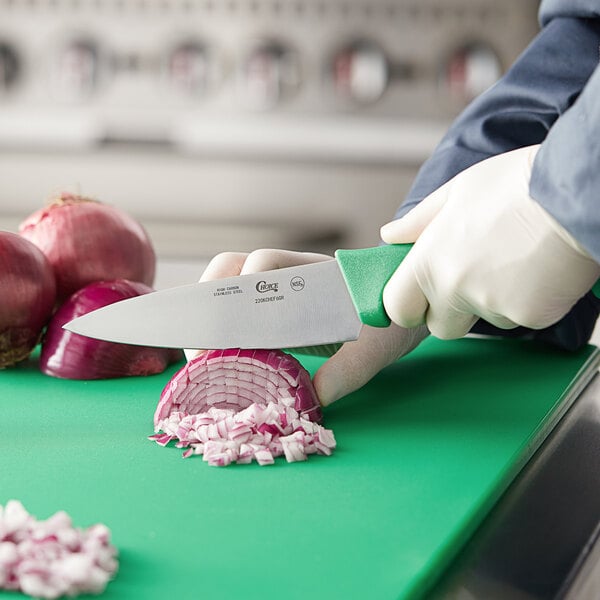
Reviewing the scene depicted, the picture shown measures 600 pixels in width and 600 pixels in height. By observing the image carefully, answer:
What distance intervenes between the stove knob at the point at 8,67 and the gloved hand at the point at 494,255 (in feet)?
8.82

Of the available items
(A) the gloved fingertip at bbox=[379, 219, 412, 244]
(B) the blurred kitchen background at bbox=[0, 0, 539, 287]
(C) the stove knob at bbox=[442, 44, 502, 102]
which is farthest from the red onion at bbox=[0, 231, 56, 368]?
(C) the stove knob at bbox=[442, 44, 502, 102]

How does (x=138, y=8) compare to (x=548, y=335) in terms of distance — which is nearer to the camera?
(x=548, y=335)

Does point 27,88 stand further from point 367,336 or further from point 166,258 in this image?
point 367,336

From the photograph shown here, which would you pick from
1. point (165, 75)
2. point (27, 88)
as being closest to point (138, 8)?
point (165, 75)

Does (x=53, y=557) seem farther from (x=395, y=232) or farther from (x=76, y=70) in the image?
(x=76, y=70)

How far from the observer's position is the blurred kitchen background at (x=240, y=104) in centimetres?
318

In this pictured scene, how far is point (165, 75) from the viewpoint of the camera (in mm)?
3277

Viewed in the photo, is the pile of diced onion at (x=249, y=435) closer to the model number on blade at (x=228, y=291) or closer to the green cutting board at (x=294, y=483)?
the green cutting board at (x=294, y=483)

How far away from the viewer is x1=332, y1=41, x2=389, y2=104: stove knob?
10.6 feet

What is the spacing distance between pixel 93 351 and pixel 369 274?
0.39 m

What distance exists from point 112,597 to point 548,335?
0.88m

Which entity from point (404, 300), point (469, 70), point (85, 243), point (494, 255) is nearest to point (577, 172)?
point (494, 255)

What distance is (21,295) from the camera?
121 centimetres

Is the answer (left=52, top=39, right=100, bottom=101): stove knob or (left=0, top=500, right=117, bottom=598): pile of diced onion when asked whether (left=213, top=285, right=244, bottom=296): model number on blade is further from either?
(left=52, top=39, right=100, bottom=101): stove knob
